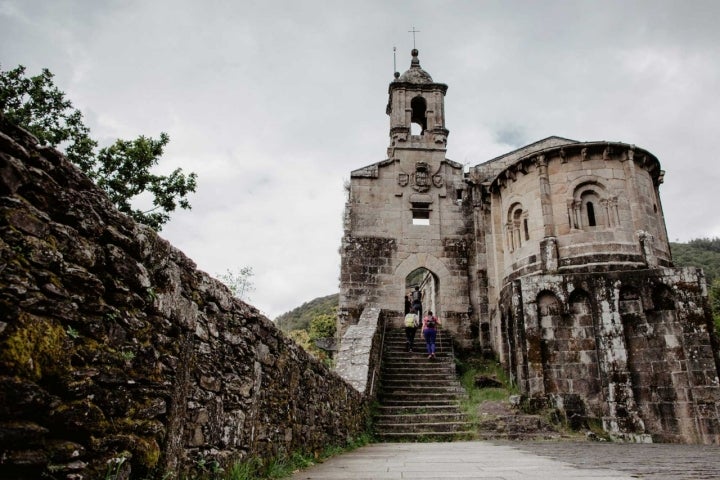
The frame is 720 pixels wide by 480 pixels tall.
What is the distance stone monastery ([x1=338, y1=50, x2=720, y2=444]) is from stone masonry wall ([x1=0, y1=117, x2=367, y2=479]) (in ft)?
35.8

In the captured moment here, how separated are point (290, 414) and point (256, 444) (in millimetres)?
1007

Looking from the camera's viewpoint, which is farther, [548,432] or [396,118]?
[396,118]

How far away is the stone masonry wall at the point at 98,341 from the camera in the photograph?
75.2 inches

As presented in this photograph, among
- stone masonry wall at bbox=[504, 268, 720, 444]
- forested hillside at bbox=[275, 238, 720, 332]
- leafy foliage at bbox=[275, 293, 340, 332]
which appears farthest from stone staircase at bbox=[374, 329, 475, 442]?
leafy foliage at bbox=[275, 293, 340, 332]

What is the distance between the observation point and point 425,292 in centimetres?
2603

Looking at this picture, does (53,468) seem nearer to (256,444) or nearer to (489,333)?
(256,444)

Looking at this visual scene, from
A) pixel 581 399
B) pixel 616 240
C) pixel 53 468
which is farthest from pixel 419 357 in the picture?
pixel 53 468

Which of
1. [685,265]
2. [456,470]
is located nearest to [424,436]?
[456,470]

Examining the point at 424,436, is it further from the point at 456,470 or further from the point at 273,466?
the point at 273,466

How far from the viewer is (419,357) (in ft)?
49.9

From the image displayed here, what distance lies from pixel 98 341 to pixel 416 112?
68.9 ft

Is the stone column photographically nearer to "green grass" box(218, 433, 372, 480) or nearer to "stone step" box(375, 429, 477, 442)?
"stone step" box(375, 429, 477, 442)

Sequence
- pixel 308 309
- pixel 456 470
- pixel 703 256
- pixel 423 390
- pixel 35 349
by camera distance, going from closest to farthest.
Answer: pixel 35 349
pixel 456 470
pixel 423 390
pixel 703 256
pixel 308 309

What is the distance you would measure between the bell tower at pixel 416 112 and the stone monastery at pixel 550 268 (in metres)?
0.06
